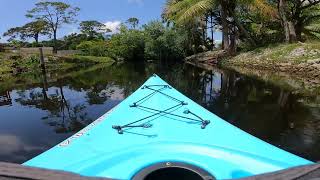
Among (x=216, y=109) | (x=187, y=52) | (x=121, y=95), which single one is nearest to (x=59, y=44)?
(x=187, y=52)

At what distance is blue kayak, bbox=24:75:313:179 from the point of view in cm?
297

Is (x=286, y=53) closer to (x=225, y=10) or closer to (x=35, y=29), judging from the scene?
(x=225, y=10)

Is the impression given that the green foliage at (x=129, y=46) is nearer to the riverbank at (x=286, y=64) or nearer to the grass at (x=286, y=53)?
the riverbank at (x=286, y=64)

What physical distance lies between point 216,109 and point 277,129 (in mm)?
2546

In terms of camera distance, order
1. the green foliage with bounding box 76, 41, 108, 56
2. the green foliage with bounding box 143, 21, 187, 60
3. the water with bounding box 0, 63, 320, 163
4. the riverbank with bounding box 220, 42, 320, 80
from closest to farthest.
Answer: the water with bounding box 0, 63, 320, 163, the riverbank with bounding box 220, 42, 320, 80, the green foliage with bounding box 143, 21, 187, 60, the green foliage with bounding box 76, 41, 108, 56

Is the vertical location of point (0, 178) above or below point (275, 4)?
below

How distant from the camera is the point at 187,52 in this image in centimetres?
3941

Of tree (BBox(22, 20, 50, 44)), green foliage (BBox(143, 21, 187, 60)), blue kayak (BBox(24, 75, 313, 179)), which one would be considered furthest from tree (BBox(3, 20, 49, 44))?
blue kayak (BBox(24, 75, 313, 179))

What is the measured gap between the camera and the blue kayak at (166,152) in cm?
297

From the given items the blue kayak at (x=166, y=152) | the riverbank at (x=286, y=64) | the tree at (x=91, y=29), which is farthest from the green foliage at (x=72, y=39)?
the blue kayak at (x=166, y=152)

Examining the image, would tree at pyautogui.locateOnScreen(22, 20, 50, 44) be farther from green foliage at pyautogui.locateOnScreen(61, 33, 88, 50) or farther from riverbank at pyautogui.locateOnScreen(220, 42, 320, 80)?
riverbank at pyautogui.locateOnScreen(220, 42, 320, 80)

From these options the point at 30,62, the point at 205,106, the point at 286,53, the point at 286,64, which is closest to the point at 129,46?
the point at 30,62

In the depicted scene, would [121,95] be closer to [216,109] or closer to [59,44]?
[216,109]

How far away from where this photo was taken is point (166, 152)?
335cm
